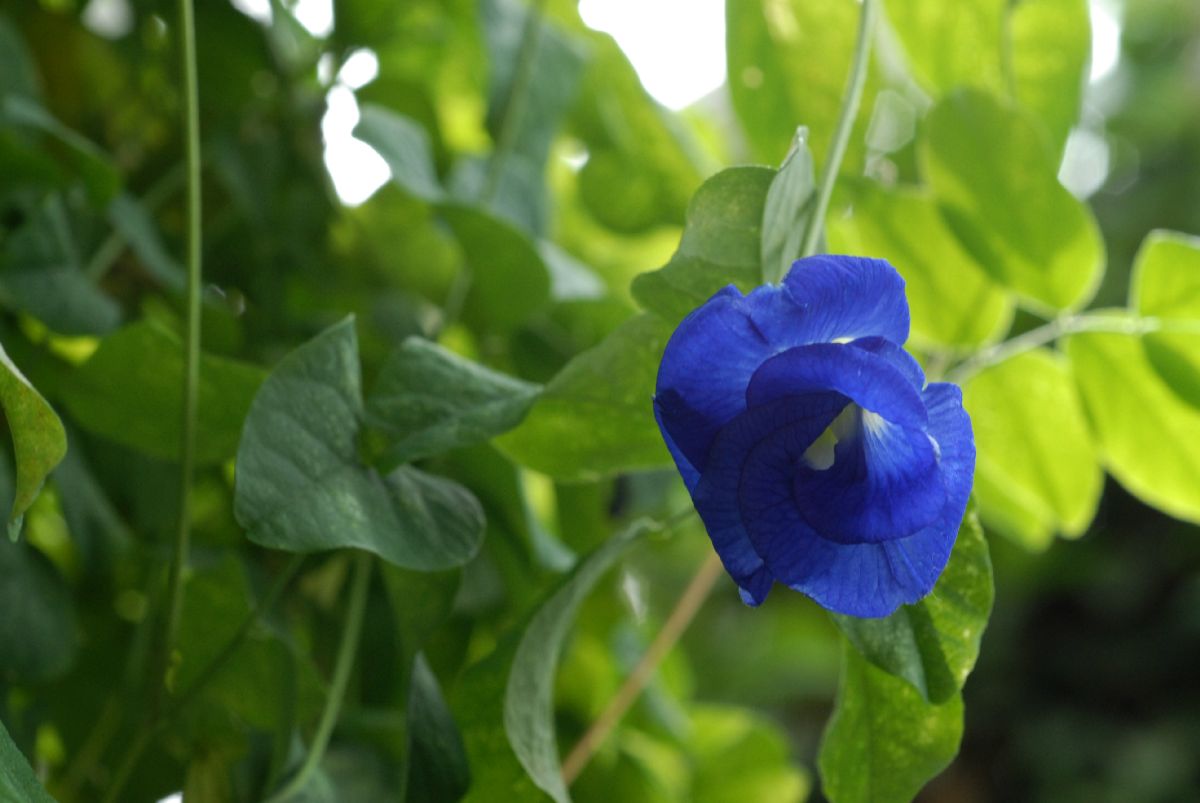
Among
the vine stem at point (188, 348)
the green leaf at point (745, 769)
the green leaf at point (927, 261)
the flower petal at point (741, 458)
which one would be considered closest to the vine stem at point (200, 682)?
the vine stem at point (188, 348)

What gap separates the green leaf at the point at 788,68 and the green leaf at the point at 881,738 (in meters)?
0.23

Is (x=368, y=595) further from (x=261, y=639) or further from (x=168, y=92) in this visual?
(x=168, y=92)

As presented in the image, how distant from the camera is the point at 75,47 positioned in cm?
60

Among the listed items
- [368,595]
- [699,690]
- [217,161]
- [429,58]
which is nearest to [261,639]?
[368,595]

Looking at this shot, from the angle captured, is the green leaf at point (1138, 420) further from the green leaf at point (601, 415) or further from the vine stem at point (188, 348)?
the vine stem at point (188, 348)

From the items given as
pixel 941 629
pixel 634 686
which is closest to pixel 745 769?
pixel 634 686

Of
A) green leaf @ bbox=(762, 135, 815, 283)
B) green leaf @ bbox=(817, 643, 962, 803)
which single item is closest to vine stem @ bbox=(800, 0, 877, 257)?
green leaf @ bbox=(762, 135, 815, 283)

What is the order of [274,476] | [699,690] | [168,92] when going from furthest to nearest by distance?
[699,690] < [168,92] < [274,476]

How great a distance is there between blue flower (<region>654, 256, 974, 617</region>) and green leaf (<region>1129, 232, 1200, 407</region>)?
9.3 inches

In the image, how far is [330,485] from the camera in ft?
0.95

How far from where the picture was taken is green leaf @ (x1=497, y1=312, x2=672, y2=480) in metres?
0.31

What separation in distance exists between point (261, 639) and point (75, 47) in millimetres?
365

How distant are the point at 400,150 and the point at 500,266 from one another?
2.3 inches

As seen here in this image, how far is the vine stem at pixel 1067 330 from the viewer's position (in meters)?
0.45
